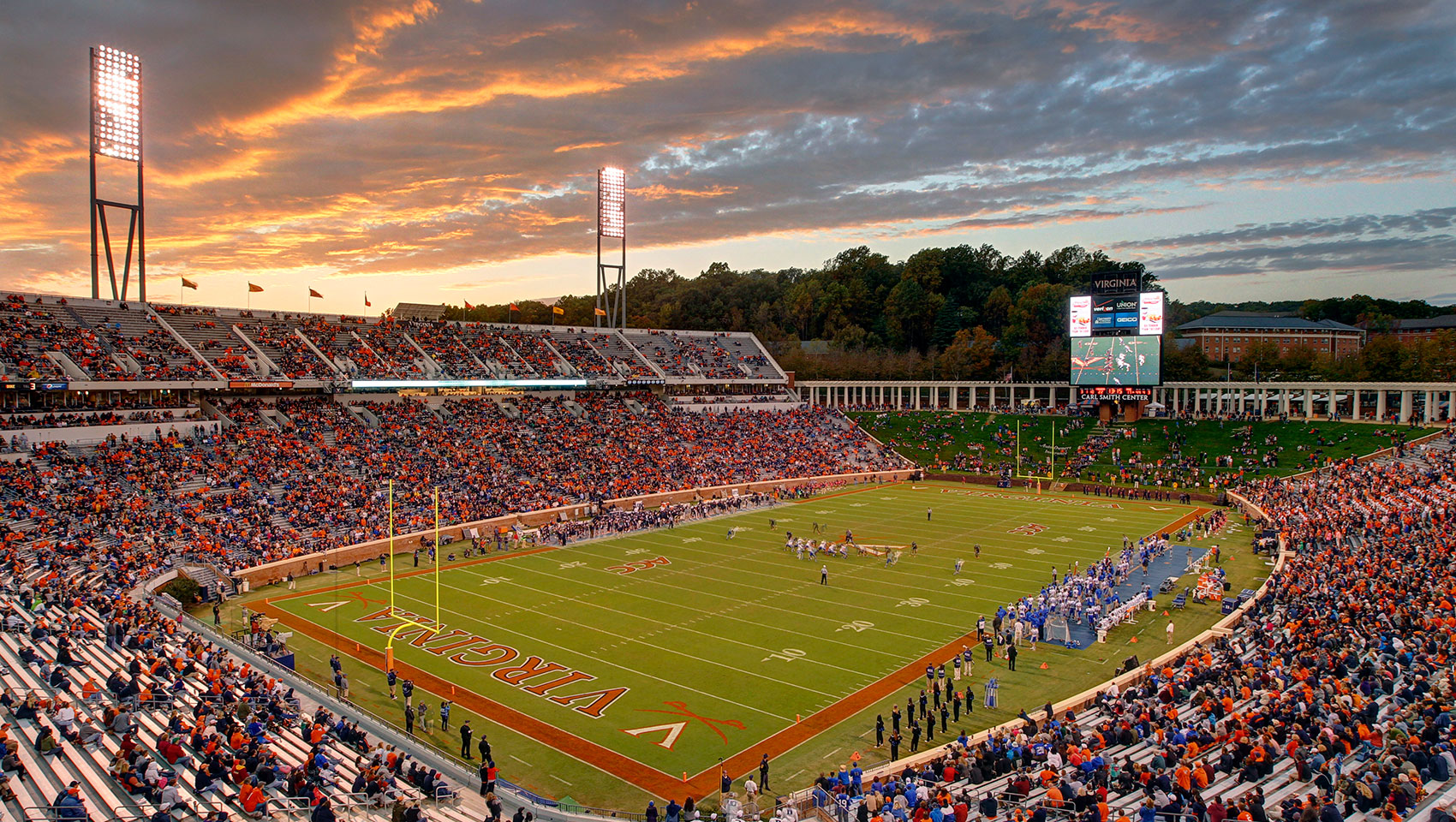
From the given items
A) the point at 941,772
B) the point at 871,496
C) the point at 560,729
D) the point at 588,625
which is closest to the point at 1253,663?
the point at 941,772

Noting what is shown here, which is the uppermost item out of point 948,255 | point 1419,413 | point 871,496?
point 948,255

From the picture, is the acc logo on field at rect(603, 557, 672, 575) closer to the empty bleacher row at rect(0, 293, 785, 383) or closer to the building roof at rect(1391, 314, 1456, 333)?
the empty bleacher row at rect(0, 293, 785, 383)

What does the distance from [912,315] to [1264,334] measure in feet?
162

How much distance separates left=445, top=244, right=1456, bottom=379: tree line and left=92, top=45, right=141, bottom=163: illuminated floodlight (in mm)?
44049

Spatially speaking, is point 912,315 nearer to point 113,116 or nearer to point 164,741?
point 113,116

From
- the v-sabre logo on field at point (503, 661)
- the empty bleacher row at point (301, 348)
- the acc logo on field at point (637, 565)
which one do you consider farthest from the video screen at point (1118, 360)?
the v-sabre logo on field at point (503, 661)

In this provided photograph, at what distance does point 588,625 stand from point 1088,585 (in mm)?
15814

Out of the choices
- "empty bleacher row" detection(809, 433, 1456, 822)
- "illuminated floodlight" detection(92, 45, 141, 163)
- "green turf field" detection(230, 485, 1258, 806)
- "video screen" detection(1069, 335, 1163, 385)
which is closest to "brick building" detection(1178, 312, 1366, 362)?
"video screen" detection(1069, 335, 1163, 385)

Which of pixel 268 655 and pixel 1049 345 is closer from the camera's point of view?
pixel 268 655

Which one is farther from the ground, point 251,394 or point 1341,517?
point 251,394

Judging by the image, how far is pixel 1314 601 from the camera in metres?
22.7

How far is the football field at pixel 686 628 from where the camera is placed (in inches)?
749

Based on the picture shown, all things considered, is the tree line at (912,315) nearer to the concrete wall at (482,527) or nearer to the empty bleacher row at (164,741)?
the concrete wall at (482,527)

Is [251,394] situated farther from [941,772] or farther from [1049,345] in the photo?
[1049,345]
